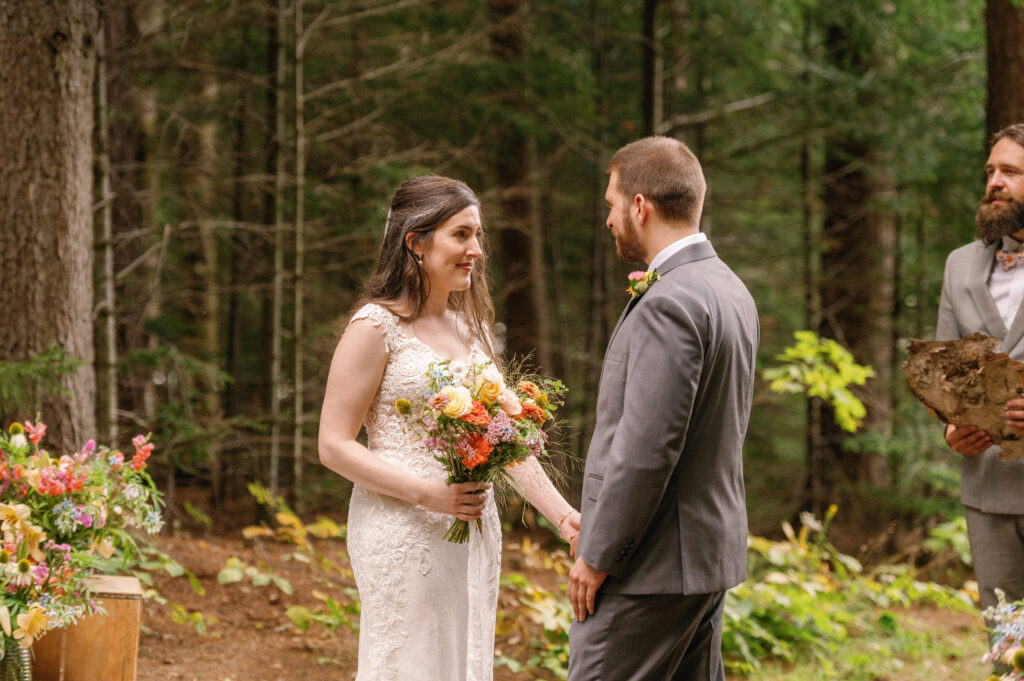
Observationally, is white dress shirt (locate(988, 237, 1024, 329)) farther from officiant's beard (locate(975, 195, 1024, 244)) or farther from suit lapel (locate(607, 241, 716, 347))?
suit lapel (locate(607, 241, 716, 347))

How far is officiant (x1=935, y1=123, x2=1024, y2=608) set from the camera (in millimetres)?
3498

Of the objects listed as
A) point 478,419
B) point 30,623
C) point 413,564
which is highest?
point 478,419

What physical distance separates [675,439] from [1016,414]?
5.51 feet

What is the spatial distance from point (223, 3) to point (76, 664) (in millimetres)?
5304

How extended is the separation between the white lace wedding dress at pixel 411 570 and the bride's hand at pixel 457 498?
5.4 inches

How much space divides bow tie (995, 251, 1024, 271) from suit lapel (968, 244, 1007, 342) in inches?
1.8

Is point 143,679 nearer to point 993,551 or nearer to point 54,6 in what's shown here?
point 54,6

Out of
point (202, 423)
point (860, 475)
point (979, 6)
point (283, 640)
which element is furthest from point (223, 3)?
point (860, 475)

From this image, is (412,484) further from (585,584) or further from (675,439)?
(675,439)

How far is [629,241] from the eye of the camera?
105 inches

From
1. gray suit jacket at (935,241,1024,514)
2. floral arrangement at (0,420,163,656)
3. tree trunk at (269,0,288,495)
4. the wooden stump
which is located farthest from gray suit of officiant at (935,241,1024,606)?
tree trunk at (269,0,288,495)

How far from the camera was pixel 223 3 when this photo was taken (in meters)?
7.07

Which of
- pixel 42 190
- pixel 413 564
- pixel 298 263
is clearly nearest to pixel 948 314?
pixel 413 564

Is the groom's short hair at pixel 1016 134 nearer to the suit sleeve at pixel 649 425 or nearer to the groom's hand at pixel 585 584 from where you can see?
the suit sleeve at pixel 649 425
